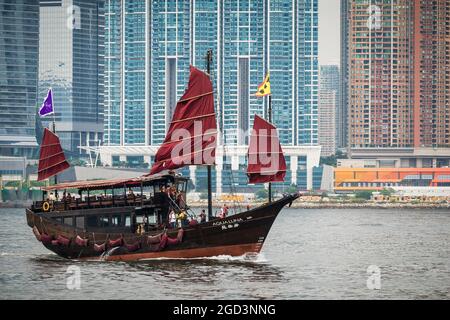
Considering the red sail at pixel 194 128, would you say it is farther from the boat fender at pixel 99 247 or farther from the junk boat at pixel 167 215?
the boat fender at pixel 99 247

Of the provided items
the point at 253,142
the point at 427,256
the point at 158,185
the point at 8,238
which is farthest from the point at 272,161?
the point at 8,238

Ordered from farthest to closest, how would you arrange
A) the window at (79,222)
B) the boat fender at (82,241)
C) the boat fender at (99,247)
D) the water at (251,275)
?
the window at (79,222), the boat fender at (82,241), the boat fender at (99,247), the water at (251,275)

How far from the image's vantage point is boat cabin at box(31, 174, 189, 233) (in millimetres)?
64812

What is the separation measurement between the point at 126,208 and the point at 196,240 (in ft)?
14.1

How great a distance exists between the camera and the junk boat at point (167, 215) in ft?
210

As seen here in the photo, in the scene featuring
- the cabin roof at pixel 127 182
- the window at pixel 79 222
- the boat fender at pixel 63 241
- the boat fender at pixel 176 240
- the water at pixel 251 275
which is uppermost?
the cabin roof at pixel 127 182

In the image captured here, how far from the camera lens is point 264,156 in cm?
6944

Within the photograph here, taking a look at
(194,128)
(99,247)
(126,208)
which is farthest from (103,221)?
(194,128)

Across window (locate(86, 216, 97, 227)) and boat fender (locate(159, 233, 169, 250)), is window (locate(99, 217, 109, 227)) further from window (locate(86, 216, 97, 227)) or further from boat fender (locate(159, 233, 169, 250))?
boat fender (locate(159, 233, 169, 250))

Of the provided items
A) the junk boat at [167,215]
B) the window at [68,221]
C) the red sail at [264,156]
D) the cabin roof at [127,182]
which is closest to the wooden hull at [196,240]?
the junk boat at [167,215]

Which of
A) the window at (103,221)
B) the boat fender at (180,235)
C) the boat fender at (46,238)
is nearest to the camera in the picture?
the boat fender at (180,235)

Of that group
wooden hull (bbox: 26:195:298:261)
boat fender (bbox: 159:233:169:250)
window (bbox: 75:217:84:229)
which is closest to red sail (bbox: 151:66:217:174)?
window (bbox: 75:217:84:229)

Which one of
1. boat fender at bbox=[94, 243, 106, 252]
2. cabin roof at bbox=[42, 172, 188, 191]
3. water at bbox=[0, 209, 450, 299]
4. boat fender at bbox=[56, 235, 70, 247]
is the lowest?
water at bbox=[0, 209, 450, 299]

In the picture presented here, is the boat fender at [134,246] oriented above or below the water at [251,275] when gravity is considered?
above
